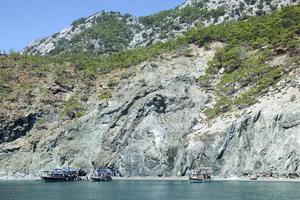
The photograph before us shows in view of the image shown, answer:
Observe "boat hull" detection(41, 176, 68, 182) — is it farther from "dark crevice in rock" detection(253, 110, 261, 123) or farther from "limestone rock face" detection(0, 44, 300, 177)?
"dark crevice in rock" detection(253, 110, 261, 123)

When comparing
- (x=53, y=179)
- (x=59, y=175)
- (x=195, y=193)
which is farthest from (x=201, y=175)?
(x=53, y=179)

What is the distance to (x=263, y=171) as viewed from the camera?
11444 cm

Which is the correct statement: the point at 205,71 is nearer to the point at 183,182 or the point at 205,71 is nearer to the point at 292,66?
the point at 292,66

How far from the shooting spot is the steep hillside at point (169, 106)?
393 ft

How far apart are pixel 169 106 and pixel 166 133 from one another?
1022cm

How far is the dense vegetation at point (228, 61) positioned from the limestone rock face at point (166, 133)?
12.7 ft

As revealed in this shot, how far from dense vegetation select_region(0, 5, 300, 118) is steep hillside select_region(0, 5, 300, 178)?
32 cm

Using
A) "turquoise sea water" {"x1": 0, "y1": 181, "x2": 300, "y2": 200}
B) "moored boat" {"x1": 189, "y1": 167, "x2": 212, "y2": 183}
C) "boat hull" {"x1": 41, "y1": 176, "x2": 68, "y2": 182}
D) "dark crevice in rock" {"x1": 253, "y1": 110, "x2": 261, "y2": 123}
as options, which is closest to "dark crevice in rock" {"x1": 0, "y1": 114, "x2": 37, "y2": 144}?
"boat hull" {"x1": 41, "y1": 176, "x2": 68, "y2": 182}

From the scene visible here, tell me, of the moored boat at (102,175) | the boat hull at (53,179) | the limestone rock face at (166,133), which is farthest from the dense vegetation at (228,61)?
the boat hull at (53,179)

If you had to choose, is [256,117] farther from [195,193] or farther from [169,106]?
[195,193]

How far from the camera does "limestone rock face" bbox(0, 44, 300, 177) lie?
116438mm

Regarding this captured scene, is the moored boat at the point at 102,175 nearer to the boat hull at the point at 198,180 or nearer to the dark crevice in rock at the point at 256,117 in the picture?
the boat hull at the point at 198,180

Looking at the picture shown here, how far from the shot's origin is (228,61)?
156 m

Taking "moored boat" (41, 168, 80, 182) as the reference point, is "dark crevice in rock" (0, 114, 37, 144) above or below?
above
